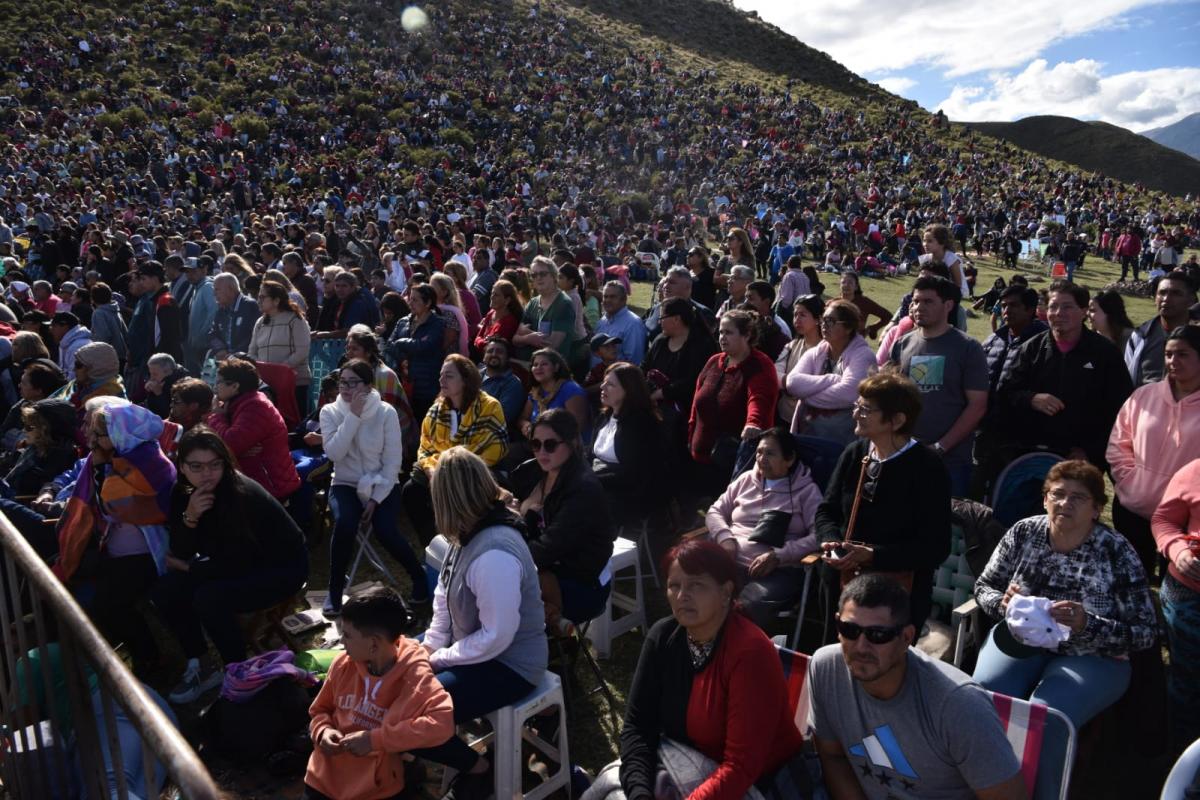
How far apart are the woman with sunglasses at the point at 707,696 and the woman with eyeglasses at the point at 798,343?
280 centimetres

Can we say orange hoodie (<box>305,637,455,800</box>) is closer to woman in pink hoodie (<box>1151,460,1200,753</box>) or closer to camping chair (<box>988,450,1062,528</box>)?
woman in pink hoodie (<box>1151,460,1200,753</box>)

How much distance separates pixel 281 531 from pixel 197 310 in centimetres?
464

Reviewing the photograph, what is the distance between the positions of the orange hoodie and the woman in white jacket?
196cm

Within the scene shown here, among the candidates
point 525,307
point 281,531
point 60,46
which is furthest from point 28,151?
point 281,531

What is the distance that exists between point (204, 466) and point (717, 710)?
2684 mm

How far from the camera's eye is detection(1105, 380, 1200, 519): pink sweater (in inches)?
145

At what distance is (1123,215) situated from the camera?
2777 centimetres

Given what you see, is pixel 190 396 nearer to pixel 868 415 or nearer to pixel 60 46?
pixel 868 415

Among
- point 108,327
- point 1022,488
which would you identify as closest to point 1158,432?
point 1022,488

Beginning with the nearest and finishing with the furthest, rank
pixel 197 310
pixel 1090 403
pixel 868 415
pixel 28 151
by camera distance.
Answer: pixel 868 415 → pixel 1090 403 → pixel 197 310 → pixel 28 151

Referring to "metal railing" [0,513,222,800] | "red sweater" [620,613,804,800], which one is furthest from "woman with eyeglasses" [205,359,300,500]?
"red sweater" [620,613,804,800]

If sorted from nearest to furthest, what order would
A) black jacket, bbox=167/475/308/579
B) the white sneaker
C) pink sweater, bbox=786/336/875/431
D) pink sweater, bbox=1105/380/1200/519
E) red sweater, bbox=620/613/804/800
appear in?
1. red sweater, bbox=620/613/804/800
2. pink sweater, bbox=1105/380/1200/519
3. black jacket, bbox=167/475/308/579
4. the white sneaker
5. pink sweater, bbox=786/336/875/431

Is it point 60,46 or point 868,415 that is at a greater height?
point 60,46

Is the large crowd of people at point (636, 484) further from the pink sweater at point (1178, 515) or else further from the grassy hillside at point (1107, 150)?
the grassy hillside at point (1107, 150)
